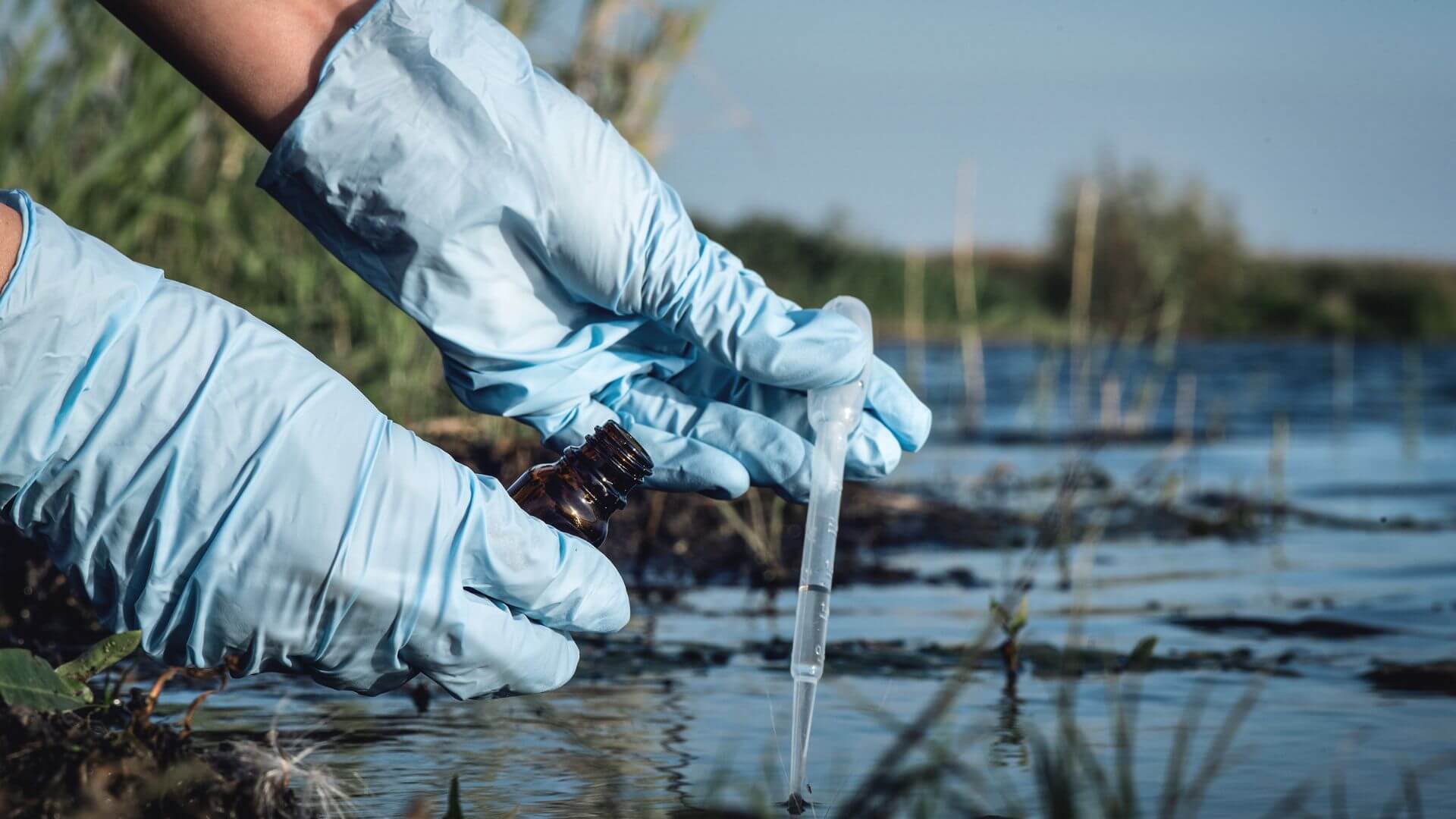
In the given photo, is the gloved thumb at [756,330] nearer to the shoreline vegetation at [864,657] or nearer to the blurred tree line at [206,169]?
the shoreline vegetation at [864,657]

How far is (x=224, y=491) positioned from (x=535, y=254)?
0.58 metres

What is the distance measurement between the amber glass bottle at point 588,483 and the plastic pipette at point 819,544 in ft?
0.85

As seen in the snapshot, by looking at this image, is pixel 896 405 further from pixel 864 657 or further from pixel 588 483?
pixel 864 657

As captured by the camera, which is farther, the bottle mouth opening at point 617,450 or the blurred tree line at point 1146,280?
the blurred tree line at point 1146,280

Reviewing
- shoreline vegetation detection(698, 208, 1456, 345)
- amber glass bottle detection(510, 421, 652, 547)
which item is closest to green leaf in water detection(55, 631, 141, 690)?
amber glass bottle detection(510, 421, 652, 547)

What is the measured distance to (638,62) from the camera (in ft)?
18.4

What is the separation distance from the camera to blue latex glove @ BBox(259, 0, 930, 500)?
208 centimetres

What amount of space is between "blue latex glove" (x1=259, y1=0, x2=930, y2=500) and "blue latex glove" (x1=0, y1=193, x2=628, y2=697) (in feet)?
0.73

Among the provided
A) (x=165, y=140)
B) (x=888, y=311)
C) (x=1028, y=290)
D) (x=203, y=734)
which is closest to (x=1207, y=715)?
(x=203, y=734)

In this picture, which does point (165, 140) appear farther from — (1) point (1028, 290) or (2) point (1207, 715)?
(1) point (1028, 290)

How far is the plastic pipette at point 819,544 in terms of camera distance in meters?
2.06

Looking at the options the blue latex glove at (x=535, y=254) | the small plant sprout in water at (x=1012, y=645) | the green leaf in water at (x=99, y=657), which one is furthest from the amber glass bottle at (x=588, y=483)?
the small plant sprout in water at (x=1012, y=645)

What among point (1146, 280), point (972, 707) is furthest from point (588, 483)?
point (1146, 280)

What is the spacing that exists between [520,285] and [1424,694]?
1991 millimetres
